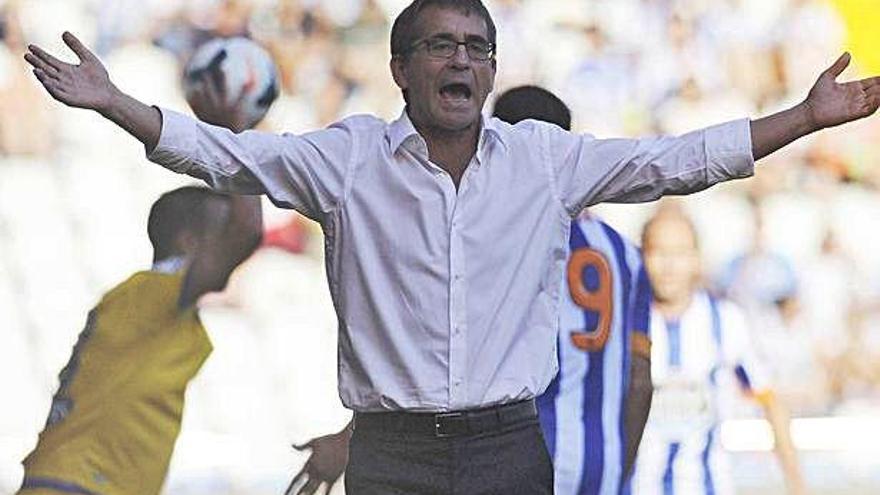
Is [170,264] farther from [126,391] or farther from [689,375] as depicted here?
[689,375]

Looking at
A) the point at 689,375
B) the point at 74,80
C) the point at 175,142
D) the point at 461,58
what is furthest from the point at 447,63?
the point at 689,375

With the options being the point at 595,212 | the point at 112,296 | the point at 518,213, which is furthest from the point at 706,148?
the point at 112,296

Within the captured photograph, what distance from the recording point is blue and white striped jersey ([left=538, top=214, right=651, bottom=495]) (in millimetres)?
3949

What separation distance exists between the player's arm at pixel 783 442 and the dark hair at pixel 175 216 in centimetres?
117

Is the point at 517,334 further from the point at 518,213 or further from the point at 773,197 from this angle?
the point at 773,197

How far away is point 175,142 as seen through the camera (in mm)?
2578

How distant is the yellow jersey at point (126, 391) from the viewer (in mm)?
4059

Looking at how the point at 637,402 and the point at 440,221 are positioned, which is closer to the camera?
A: the point at 440,221

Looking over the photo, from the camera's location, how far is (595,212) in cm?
429

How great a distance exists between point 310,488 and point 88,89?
187 cm

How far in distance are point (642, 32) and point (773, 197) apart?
432 millimetres

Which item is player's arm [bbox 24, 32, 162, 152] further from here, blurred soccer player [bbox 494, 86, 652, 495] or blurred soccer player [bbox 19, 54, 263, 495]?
blurred soccer player [bbox 19, 54, 263, 495]

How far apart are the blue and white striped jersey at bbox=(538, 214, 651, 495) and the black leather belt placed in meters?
1.20

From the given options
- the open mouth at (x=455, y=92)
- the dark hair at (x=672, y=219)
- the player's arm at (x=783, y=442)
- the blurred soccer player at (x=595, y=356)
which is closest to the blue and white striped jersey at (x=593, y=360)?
the blurred soccer player at (x=595, y=356)
